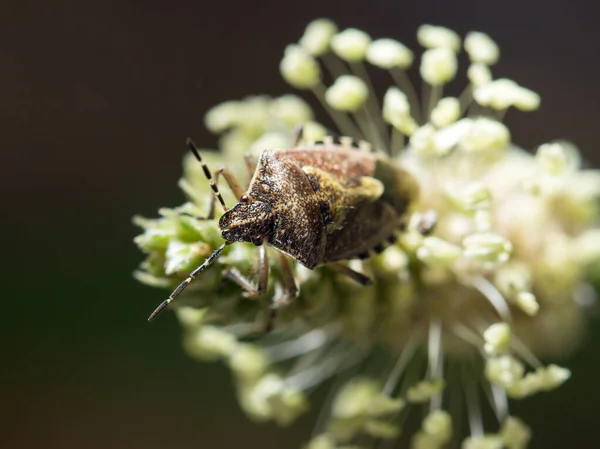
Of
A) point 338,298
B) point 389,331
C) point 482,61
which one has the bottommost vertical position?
point 389,331

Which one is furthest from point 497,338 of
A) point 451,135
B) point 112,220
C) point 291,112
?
point 112,220

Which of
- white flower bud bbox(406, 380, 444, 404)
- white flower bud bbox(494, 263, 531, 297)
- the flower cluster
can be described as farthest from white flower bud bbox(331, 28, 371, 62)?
white flower bud bbox(406, 380, 444, 404)

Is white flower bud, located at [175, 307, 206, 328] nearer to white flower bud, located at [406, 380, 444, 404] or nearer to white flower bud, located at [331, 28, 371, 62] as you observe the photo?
white flower bud, located at [406, 380, 444, 404]

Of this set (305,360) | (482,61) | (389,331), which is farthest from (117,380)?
(482,61)

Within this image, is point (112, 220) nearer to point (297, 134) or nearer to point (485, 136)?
point (297, 134)

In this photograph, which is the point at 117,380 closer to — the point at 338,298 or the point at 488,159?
the point at 338,298

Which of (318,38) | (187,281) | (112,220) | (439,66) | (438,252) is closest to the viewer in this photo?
(187,281)
